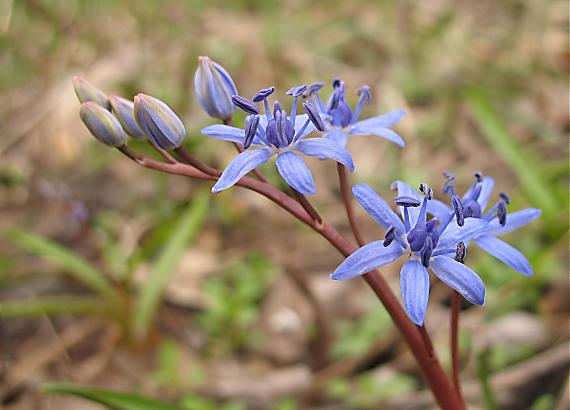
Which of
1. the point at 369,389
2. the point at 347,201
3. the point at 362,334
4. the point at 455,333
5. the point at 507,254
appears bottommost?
the point at 369,389

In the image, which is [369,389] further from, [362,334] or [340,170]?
[340,170]

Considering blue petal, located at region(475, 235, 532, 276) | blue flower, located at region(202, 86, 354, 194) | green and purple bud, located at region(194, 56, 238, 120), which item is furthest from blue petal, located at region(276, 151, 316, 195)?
blue petal, located at region(475, 235, 532, 276)

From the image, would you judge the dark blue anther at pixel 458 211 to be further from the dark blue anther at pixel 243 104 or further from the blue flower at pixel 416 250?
the dark blue anther at pixel 243 104

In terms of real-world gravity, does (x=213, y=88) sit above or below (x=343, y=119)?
above

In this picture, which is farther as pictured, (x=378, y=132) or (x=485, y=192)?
(x=485, y=192)

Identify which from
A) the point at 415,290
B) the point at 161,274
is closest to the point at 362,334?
the point at 161,274
